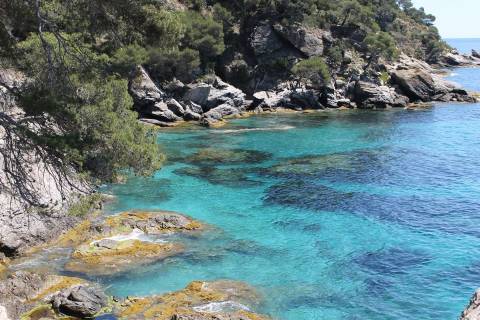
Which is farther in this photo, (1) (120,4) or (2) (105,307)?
(2) (105,307)

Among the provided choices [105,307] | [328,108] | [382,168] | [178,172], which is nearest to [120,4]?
[105,307]

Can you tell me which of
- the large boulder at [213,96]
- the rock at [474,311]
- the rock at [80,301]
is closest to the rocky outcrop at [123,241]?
the rock at [80,301]

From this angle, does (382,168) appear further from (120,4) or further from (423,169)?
(120,4)

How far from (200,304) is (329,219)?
1485 centimetres

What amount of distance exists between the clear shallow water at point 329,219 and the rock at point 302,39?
36636 mm

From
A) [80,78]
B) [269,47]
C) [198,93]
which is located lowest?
[198,93]

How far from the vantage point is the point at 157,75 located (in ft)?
251

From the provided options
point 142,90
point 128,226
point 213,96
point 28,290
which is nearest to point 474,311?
point 28,290

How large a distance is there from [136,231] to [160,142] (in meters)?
28.3

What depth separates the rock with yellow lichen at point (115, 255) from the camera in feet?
80.8

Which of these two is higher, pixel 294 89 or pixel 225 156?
pixel 294 89

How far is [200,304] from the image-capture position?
67.5 ft

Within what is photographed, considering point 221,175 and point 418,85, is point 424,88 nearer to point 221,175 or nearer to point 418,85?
point 418,85

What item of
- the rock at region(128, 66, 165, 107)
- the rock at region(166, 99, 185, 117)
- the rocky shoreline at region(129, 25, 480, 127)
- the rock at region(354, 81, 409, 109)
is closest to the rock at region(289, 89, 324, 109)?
the rocky shoreline at region(129, 25, 480, 127)
